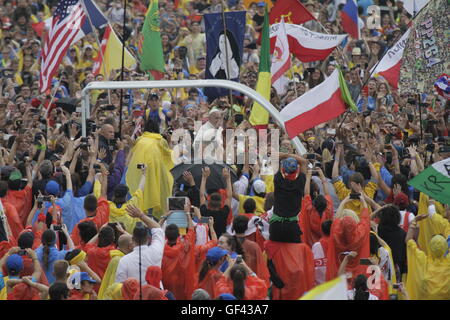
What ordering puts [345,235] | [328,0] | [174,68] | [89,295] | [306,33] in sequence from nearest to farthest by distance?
[89,295], [345,235], [306,33], [174,68], [328,0]

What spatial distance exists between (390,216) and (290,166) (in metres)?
1.29

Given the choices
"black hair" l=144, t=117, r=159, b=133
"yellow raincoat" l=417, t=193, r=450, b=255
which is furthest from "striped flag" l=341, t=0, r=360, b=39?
"yellow raincoat" l=417, t=193, r=450, b=255

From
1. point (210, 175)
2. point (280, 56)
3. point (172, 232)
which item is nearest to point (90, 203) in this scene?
point (172, 232)

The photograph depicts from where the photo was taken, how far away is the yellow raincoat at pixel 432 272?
12.3m

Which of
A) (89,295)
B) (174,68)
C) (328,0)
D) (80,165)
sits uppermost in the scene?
(328,0)

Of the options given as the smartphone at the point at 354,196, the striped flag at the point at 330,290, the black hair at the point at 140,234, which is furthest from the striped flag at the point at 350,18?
the striped flag at the point at 330,290

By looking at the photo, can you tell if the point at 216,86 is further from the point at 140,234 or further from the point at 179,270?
the point at 140,234

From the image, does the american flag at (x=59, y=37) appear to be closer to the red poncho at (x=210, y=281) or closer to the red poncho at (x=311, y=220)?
the red poncho at (x=311, y=220)

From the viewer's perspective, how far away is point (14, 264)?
11703mm

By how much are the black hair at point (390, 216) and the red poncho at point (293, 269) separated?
1029 mm

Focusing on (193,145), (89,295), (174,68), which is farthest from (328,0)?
(89,295)

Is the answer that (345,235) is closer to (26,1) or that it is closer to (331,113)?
(331,113)

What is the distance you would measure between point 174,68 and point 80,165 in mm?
6501

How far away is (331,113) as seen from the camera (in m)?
15.1
